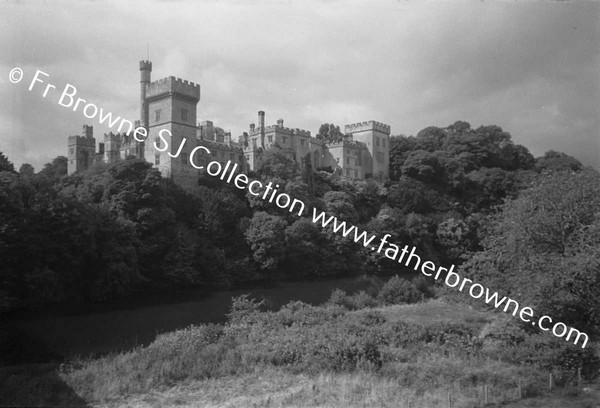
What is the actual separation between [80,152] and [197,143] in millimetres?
11043

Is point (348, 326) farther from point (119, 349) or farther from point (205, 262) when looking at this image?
point (205, 262)

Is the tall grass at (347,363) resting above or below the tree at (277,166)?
below

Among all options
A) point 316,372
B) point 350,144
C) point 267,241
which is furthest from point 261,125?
point 316,372

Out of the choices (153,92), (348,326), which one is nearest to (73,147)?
(153,92)

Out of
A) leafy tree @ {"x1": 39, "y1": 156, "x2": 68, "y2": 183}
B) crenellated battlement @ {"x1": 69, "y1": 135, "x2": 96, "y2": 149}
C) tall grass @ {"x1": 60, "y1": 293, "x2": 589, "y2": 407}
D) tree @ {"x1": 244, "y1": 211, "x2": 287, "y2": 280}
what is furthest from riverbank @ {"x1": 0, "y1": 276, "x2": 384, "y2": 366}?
leafy tree @ {"x1": 39, "y1": 156, "x2": 68, "y2": 183}

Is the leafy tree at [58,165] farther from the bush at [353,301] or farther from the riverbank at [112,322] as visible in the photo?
the bush at [353,301]

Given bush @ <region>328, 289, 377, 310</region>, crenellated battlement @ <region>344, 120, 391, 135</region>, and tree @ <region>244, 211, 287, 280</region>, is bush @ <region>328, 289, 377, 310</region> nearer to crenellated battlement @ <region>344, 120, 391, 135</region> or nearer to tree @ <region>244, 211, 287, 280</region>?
tree @ <region>244, 211, 287, 280</region>

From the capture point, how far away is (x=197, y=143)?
36406 mm

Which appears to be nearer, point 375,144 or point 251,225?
point 251,225

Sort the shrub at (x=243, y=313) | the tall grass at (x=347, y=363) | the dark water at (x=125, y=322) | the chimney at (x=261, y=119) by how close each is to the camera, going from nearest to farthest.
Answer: the tall grass at (x=347, y=363) < the dark water at (x=125, y=322) < the shrub at (x=243, y=313) < the chimney at (x=261, y=119)

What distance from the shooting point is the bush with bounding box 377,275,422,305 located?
88.6 feet

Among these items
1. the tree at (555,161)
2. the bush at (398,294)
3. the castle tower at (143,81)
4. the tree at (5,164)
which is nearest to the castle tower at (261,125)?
the castle tower at (143,81)

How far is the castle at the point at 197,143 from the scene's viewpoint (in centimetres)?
3288

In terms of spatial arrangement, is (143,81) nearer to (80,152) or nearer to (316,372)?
(80,152)
